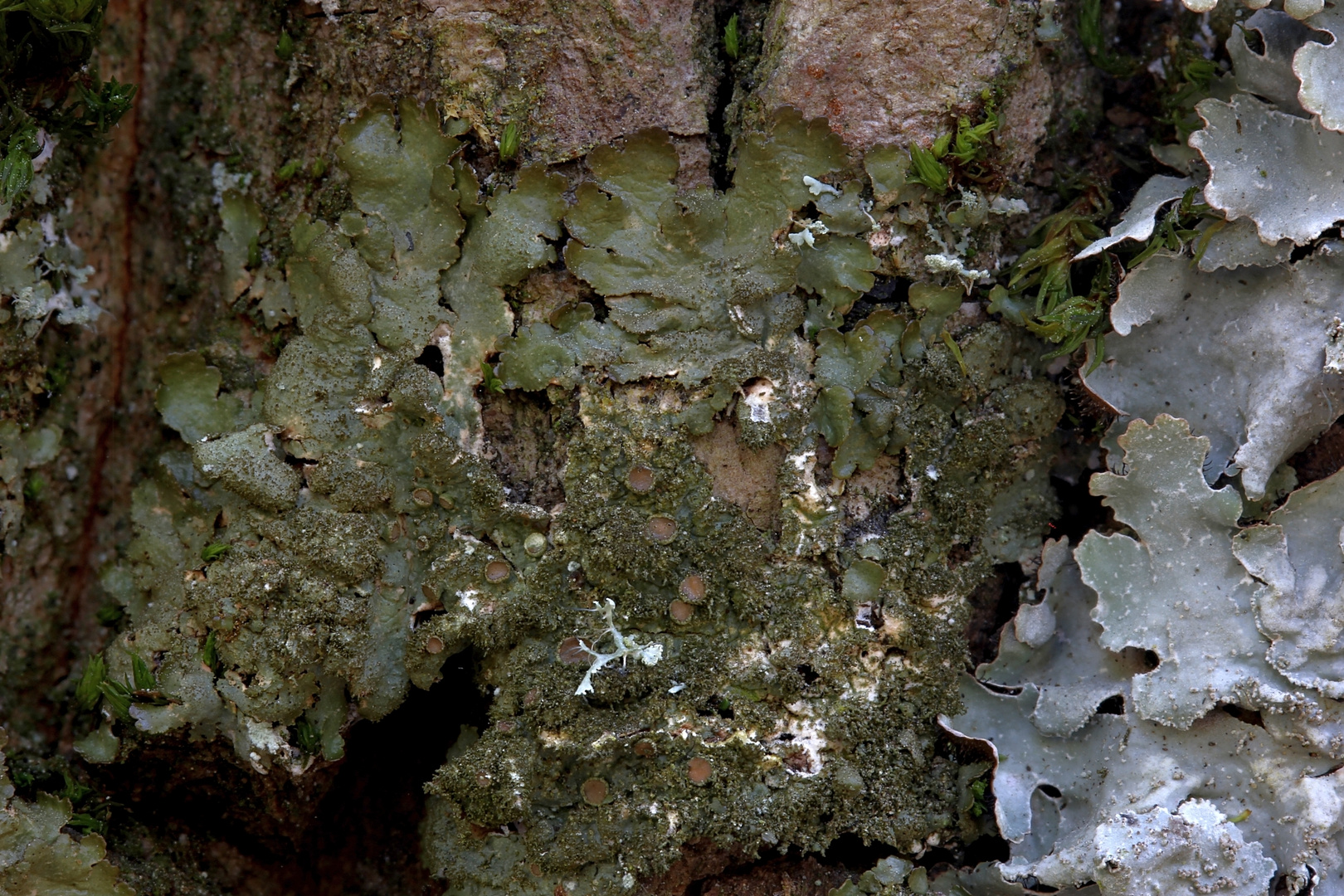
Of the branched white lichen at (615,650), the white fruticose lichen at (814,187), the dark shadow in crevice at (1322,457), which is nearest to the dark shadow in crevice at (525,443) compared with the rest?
the branched white lichen at (615,650)

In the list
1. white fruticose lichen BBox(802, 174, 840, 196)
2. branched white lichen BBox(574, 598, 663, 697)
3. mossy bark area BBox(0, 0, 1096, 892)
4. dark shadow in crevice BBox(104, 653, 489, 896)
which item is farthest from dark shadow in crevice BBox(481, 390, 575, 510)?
white fruticose lichen BBox(802, 174, 840, 196)

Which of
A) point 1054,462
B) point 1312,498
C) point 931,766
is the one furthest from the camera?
point 1054,462

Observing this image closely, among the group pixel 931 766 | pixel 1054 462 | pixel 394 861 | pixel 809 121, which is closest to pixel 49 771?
pixel 394 861

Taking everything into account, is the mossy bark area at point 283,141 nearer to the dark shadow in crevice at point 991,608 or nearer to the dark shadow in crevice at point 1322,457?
the dark shadow in crevice at point 991,608

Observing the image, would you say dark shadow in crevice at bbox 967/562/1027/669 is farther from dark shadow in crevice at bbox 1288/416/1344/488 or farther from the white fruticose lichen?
the white fruticose lichen

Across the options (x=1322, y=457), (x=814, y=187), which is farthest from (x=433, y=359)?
(x=1322, y=457)

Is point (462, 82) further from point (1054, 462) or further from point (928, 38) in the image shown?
point (1054, 462)
